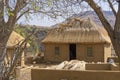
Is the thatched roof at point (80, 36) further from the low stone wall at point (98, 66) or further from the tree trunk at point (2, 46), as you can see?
the tree trunk at point (2, 46)

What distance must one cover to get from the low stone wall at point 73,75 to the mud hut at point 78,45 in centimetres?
1896

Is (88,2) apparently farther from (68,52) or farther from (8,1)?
(68,52)

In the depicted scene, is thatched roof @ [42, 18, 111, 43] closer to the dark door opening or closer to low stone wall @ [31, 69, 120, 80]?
the dark door opening

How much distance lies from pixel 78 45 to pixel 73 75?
68.8ft

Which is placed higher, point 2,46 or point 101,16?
point 101,16

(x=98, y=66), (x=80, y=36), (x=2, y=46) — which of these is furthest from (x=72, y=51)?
(x=2, y=46)

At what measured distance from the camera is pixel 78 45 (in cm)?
3522

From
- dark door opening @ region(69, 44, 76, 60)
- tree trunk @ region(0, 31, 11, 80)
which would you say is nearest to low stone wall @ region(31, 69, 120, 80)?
tree trunk @ region(0, 31, 11, 80)

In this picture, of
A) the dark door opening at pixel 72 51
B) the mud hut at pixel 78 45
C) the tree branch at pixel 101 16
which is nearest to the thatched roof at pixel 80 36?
the mud hut at pixel 78 45

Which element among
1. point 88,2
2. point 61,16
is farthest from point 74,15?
point 88,2

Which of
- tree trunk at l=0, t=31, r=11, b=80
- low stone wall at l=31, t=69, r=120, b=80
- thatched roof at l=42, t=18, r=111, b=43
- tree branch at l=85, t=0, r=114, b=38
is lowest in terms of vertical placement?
low stone wall at l=31, t=69, r=120, b=80

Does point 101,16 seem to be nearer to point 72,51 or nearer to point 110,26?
point 110,26

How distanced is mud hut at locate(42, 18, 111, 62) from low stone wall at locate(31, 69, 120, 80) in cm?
1896

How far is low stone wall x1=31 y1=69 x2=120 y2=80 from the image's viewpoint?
45.4ft
